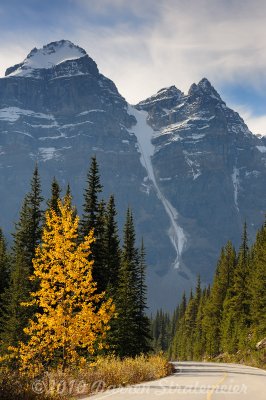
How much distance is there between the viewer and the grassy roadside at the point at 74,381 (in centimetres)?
1045

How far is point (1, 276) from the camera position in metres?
44.9

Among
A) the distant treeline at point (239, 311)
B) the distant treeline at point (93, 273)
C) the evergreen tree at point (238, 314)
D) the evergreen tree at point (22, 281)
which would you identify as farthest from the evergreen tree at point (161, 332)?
the evergreen tree at point (22, 281)

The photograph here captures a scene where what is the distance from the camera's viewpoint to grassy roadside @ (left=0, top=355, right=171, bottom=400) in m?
10.5

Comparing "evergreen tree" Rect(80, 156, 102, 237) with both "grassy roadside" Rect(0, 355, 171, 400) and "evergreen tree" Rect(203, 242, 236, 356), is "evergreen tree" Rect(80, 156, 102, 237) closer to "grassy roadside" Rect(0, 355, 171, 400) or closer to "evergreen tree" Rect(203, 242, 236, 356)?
"grassy roadside" Rect(0, 355, 171, 400)

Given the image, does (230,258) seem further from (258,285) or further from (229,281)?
(258,285)

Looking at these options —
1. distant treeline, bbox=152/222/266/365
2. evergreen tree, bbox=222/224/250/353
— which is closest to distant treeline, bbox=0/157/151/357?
distant treeline, bbox=152/222/266/365

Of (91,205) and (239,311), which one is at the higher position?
(91,205)

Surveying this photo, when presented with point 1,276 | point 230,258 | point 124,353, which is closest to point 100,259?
point 124,353

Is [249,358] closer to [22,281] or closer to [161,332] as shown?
[22,281]

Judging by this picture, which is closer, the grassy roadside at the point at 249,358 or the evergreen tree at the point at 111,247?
the grassy roadside at the point at 249,358

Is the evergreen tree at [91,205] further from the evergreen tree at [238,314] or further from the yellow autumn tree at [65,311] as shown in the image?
the evergreen tree at [238,314]

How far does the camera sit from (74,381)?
15500 mm

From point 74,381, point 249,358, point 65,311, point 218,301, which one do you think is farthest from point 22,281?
point 218,301

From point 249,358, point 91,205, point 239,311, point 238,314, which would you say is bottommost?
point 249,358
